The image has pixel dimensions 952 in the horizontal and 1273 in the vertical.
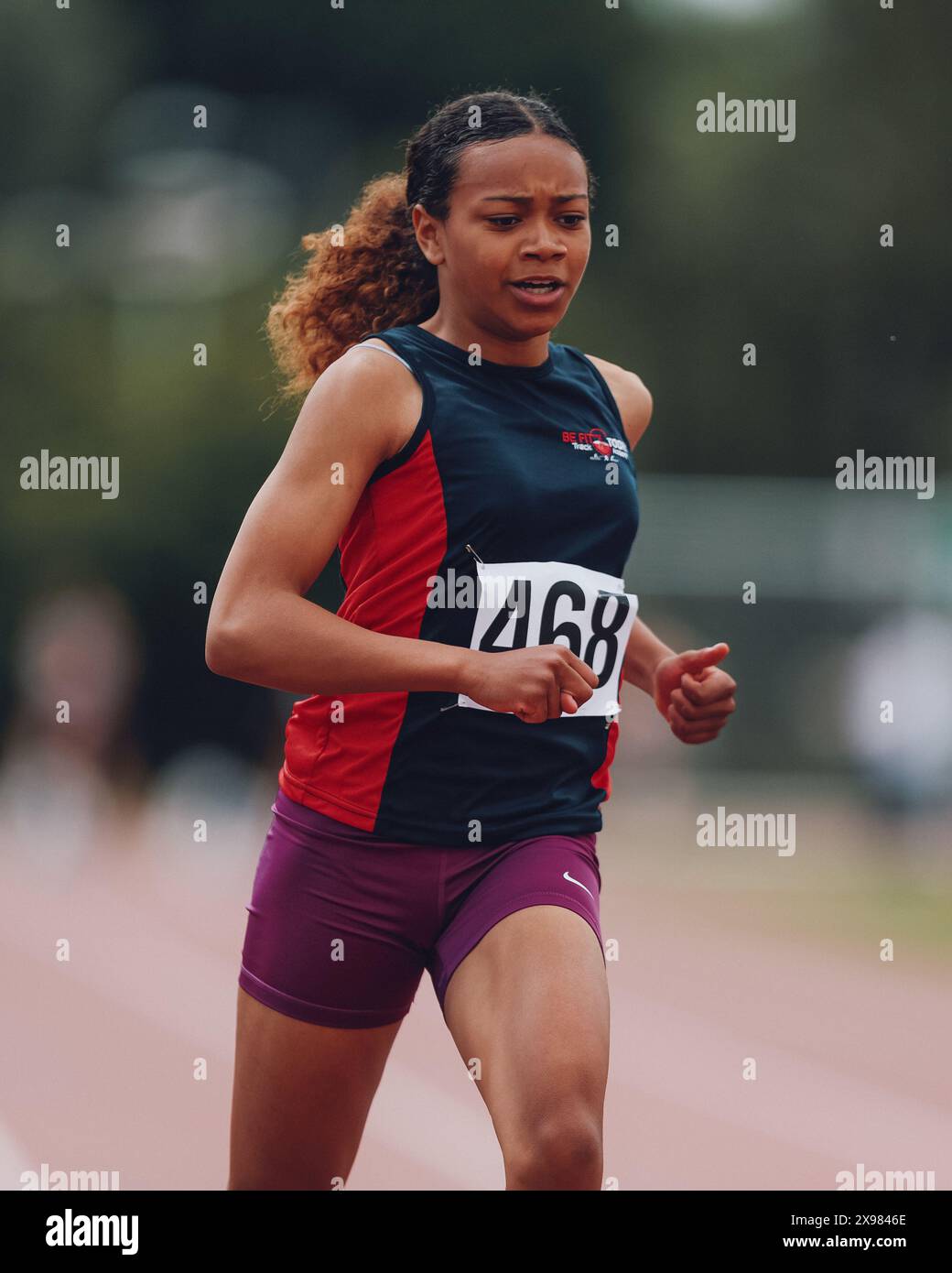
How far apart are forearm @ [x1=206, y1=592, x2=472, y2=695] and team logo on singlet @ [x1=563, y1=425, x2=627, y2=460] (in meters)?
0.51

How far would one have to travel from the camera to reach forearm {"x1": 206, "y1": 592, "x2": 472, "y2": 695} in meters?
3.19

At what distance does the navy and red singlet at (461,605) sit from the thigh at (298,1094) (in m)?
0.37

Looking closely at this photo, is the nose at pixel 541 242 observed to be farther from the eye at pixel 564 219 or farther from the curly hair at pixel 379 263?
the curly hair at pixel 379 263

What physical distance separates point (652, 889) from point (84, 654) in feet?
20.2

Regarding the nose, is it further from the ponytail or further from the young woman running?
the ponytail

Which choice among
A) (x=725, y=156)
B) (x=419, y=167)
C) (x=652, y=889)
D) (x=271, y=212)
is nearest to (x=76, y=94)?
(x=271, y=212)

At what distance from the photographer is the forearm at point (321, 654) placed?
3.19 m

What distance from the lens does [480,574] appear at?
335cm

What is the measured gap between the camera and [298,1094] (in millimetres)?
3463

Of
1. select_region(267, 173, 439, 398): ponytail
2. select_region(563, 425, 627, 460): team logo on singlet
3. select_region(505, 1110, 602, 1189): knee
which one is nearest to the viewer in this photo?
select_region(505, 1110, 602, 1189): knee

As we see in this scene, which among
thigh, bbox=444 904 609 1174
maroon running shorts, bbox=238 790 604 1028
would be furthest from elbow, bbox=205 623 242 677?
thigh, bbox=444 904 609 1174

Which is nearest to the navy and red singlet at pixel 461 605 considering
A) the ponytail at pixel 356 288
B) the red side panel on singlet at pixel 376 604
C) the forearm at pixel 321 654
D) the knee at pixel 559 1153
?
the red side panel on singlet at pixel 376 604

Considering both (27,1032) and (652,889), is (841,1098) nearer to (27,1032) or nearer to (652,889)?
(27,1032)

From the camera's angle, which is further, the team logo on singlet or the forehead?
the team logo on singlet
